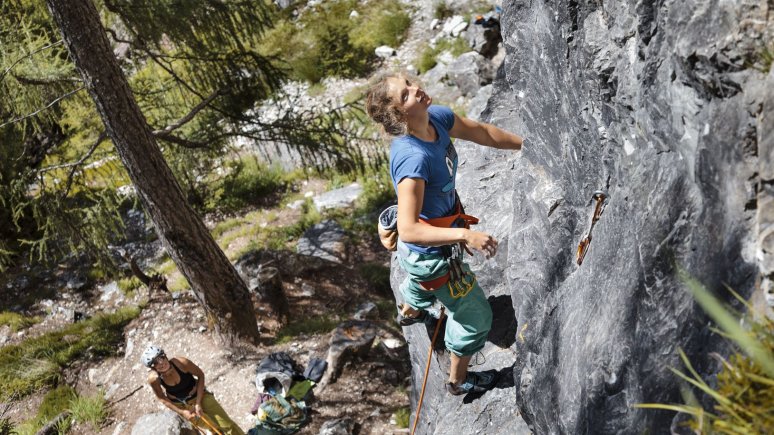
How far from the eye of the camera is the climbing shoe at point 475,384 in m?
3.93

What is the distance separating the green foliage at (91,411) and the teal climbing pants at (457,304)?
5.55m

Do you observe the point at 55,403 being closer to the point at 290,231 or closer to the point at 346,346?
the point at 346,346

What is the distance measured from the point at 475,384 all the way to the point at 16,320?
934cm

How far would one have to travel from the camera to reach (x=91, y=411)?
7215mm

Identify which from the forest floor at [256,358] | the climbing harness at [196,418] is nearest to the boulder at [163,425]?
the forest floor at [256,358]

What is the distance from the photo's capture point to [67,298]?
35.5 feet

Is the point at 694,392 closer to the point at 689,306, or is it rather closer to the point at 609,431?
the point at 689,306

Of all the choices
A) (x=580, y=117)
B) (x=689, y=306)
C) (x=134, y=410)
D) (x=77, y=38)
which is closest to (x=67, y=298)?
(x=134, y=410)

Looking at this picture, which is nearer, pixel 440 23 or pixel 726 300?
pixel 726 300

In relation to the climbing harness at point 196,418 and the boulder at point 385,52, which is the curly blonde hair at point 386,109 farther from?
the boulder at point 385,52

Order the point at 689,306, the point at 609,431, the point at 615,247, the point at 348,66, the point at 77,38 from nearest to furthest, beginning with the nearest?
the point at 689,306, the point at 609,431, the point at 615,247, the point at 77,38, the point at 348,66

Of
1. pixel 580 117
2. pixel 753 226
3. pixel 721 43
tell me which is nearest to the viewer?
pixel 753 226

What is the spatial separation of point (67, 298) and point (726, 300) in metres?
11.5

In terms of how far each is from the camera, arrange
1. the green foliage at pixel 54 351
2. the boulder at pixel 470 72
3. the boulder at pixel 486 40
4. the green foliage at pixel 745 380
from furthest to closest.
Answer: the boulder at pixel 486 40
the boulder at pixel 470 72
the green foliage at pixel 54 351
the green foliage at pixel 745 380
